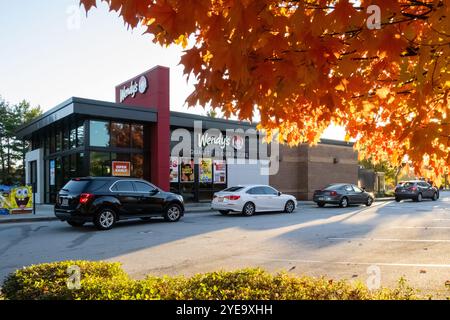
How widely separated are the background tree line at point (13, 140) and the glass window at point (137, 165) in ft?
112

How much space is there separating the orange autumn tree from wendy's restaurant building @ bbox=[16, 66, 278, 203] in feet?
58.2

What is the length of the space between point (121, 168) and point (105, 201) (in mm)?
9173

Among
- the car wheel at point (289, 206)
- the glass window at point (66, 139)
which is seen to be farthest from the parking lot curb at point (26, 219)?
the car wheel at point (289, 206)

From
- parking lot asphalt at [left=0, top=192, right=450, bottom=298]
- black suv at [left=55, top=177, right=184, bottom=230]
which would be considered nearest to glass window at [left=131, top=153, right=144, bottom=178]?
black suv at [left=55, top=177, right=184, bottom=230]

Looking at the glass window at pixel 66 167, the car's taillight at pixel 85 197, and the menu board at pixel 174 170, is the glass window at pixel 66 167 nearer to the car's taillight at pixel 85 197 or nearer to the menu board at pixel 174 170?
the menu board at pixel 174 170

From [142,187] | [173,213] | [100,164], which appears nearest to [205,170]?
[100,164]

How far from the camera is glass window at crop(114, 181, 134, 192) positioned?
A: 13.6 m

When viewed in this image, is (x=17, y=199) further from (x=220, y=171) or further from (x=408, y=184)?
(x=408, y=184)

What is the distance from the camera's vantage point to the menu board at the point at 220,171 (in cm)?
2561

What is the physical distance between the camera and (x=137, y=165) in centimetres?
2278

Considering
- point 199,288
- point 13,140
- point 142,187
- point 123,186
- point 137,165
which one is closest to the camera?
point 199,288

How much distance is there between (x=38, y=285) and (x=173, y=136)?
801 inches

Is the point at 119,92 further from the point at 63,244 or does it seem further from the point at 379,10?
the point at 379,10

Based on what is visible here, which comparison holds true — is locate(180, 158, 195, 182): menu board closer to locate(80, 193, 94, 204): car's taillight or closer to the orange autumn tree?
locate(80, 193, 94, 204): car's taillight
